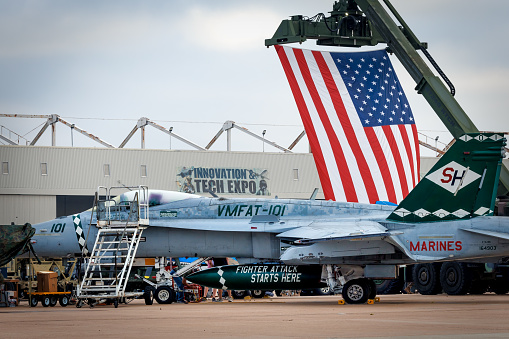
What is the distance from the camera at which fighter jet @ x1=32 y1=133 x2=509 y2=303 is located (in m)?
19.3

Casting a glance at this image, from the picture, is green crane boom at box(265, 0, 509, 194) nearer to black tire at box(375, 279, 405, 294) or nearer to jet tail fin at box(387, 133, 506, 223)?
jet tail fin at box(387, 133, 506, 223)

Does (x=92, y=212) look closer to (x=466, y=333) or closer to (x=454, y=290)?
(x=454, y=290)

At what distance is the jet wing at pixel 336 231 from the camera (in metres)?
18.9

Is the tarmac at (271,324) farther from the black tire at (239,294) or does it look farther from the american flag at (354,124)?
the american flag at (354,124)

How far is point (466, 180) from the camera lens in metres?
19.4

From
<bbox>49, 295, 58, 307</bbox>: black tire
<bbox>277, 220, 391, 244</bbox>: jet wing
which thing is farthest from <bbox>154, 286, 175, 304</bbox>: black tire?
<bbox>277, 220, 391, 244</bbox>: jet wing

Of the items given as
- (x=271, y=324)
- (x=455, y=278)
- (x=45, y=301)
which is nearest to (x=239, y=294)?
(x=45, y=301)

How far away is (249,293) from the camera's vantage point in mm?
25062

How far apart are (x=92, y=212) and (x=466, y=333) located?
12.8 meters

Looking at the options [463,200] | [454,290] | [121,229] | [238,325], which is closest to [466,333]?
[238,325]

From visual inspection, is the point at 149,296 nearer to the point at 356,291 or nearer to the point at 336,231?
the point at 336,231

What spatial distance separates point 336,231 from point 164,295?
15.9ft

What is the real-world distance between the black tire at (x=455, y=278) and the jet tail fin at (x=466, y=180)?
5785mm

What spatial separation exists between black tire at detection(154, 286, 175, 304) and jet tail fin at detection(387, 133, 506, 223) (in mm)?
6634
